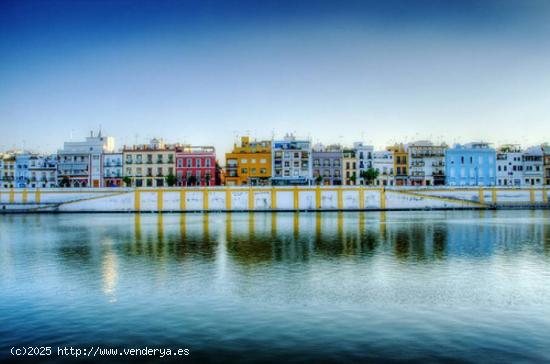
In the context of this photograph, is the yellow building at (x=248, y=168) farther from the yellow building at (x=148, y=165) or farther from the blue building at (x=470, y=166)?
the blue building at (x=470, y=166)

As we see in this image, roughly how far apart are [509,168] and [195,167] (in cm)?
7363

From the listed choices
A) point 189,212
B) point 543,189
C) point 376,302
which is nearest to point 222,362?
point 376,302

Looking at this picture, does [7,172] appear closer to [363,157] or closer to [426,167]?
[363,157]

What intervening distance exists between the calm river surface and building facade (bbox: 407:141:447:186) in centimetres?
8325

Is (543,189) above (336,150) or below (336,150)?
below

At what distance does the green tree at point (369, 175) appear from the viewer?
117375 millimetres

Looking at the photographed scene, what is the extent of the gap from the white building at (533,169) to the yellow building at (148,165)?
8271 cm

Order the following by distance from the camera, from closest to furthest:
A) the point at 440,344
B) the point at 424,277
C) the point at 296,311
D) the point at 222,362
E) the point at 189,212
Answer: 1. the point at 222,362
2. the point at 440,344
3. the point at 296,311
4. the point at 424,277
5. the point at 189,212

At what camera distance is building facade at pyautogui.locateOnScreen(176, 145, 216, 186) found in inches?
4646

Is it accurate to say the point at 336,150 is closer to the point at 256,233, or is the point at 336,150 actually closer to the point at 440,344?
the point at 256,233

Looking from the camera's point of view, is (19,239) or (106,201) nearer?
(19,239)

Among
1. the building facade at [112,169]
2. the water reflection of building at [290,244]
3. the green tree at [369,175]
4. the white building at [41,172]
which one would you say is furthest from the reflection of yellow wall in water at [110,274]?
the white building at [41,172]

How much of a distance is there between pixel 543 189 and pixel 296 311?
318ft

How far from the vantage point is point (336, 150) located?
126125mm
